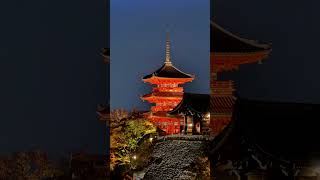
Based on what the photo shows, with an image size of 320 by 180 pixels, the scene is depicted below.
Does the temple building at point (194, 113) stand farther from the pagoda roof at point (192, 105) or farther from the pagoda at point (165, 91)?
the pagoda at point (165, 91)

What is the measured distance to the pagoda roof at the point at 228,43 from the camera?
923 centimetres

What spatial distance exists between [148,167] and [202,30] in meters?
2.74

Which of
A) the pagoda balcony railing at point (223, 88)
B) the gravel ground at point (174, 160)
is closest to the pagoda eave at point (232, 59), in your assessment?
the pagoda balcony railing at point (223, 88)

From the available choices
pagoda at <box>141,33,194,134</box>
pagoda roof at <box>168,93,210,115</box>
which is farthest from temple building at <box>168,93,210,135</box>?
pagoda at <box>141,33,194,134</box>

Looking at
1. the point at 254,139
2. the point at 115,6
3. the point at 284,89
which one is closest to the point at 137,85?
the point at 115,6

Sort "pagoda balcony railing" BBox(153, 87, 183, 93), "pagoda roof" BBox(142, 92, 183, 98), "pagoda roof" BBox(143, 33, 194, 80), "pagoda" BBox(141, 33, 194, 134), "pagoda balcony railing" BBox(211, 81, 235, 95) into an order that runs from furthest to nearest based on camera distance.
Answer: "pagoda balcony railing" BBox(153, 87, 183, 93)
"pagoda roof" BBox(142, 92, 183, 98)
"pagoda roof" BBox(143, 33, 194, 80)
"pagoda" BBox(141, 33, 194, 134)
"pagoda balcony railing" BBox(211, 81, 235, 95)

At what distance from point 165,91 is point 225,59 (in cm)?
216

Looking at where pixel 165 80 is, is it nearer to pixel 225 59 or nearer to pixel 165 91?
pixel 165 91

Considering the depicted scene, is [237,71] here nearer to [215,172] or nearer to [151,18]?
[151,18]

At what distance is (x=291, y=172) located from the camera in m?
6.24

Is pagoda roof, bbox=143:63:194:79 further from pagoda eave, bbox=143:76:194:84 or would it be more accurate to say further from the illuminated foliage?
the illuminated foliage

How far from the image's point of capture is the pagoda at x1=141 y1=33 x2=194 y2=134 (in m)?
10.7

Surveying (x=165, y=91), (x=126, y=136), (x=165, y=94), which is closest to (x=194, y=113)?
(x=126, y=136)

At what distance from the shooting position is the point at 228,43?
9.39 m
